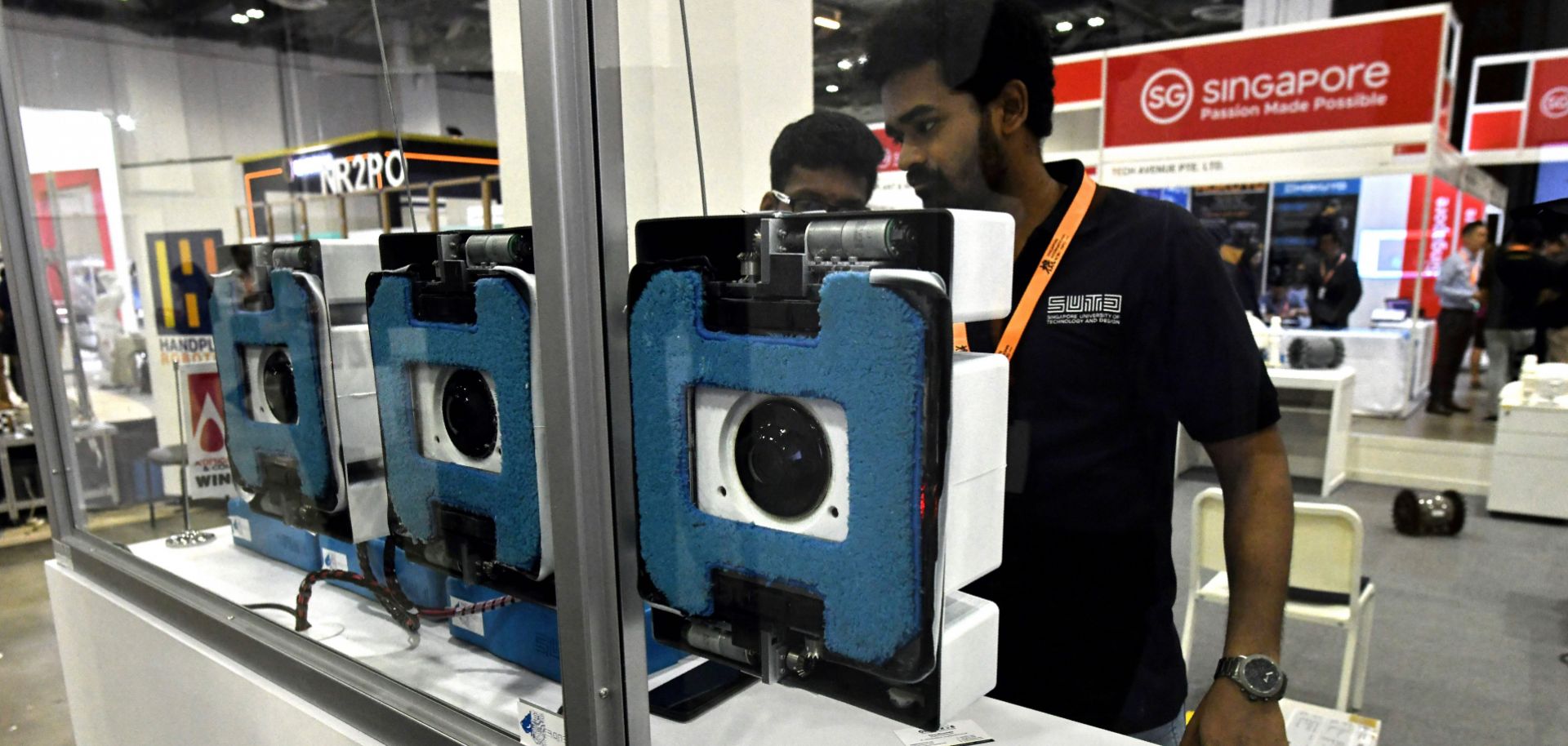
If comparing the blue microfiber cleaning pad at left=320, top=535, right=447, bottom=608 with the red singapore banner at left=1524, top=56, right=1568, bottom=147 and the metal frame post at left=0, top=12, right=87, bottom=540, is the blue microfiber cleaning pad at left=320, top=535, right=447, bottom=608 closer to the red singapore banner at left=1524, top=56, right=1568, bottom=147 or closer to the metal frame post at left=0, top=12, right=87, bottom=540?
the metal frame post at left=0, top=12, right=87, bottom=540

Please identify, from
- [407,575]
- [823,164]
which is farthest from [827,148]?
[407,575]

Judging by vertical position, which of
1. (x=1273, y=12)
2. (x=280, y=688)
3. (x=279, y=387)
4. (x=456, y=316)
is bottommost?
(x=280, y=688)

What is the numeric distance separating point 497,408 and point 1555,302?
1421 mm

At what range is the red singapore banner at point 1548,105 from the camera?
1.08 meters

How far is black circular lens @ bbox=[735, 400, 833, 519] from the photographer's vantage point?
678 millimetres

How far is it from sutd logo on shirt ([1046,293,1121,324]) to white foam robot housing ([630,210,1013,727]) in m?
0.11

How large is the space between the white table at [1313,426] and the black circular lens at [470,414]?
720mm

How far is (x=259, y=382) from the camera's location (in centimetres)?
129

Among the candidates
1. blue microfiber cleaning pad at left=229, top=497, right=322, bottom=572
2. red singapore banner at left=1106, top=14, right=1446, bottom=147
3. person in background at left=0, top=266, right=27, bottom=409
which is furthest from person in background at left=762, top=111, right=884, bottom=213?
person in background at left=0, top=266, right=27, bottom=409

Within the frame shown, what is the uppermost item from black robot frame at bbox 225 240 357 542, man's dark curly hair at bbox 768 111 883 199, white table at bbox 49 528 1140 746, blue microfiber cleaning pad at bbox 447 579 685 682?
man's dark curly hair at bbox 768 111 883 199

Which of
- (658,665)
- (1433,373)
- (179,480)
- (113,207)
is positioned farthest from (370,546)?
(113,207)

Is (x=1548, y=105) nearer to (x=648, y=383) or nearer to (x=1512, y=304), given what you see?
(x=1512, y=304)

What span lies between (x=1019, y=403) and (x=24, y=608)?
475 centimetres

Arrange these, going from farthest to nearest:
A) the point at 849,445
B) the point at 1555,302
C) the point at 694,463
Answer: the point at 1555,302 → the point at 694,463 → the point at 849,445
